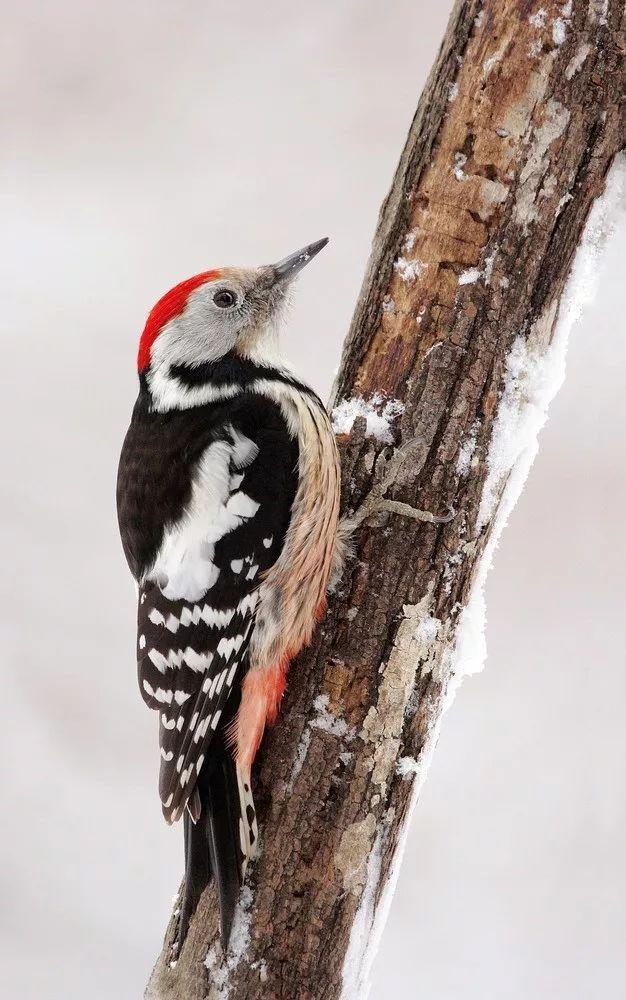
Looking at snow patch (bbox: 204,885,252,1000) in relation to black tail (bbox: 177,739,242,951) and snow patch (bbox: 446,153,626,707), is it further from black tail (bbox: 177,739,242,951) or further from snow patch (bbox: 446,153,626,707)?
snow patch (bbox: 446,153,626,707)

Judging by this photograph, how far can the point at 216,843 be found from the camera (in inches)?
62.2

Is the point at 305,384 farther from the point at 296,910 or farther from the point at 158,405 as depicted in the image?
the point at 296,910

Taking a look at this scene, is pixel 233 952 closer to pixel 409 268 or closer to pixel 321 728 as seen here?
pixel 321 728

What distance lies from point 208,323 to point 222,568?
578mm

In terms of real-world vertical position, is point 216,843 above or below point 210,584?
below

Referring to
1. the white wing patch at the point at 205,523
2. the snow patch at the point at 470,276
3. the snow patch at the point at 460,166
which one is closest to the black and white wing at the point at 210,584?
the white wing patch at the point at 205,523

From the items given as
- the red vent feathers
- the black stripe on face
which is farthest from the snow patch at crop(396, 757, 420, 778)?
the red vent feathers

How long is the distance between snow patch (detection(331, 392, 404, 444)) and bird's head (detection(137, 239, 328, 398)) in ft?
1.01

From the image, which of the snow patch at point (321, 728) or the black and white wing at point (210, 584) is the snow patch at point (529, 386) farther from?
the black and white wing at point (210, 584)

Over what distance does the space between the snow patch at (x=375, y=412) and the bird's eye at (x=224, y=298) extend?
389 millimetres

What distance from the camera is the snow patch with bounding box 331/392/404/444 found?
173 cm

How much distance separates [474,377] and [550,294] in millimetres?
211

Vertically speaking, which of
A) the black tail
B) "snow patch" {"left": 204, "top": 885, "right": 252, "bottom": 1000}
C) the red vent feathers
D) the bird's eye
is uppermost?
the bird's eye

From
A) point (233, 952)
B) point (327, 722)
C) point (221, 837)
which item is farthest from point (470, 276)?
point (233, 952)
